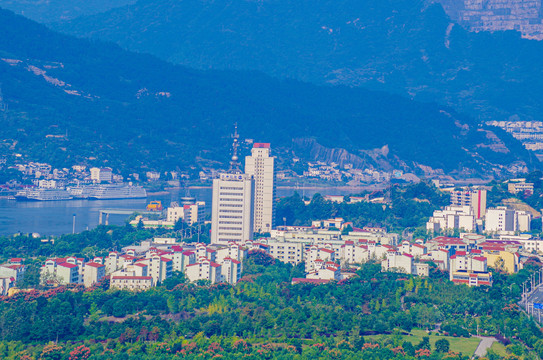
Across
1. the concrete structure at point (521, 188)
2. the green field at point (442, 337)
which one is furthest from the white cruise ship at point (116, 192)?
the green field at point (442, 337)

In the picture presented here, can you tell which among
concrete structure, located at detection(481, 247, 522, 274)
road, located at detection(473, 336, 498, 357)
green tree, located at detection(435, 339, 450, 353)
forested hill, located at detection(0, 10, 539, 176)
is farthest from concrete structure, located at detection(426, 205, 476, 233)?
forested hill, located at detection(0, 10, 539, 176)

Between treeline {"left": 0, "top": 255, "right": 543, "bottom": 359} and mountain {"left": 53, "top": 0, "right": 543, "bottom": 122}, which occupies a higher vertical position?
mountain {"left": 53, "top": 0, "right": 543, "bottom": 122}

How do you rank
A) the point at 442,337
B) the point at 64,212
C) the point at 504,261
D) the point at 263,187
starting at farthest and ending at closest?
the point at 64,212
the point at 263,187
the point at 504,261
the point at 442,337

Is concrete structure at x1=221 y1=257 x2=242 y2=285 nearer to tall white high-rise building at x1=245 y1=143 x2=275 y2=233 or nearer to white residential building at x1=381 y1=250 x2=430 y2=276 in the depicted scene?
white residential building at x1=381 y1=250 x2=430 y2=276

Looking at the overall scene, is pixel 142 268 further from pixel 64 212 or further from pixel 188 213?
pixel 64 212

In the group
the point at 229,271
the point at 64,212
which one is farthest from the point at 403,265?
the point at 64,212

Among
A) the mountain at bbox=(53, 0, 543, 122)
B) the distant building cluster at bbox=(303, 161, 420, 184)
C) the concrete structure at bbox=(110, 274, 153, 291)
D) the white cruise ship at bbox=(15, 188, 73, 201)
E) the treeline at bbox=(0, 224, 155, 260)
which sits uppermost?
the mountain at bbox=(53, 0, 543, 122)

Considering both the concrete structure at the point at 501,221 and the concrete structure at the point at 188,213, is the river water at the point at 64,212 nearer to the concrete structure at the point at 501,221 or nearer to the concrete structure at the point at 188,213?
the concrete structure at the point at 188,213
